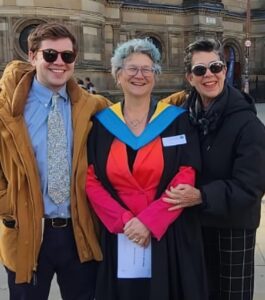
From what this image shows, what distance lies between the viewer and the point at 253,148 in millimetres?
2748

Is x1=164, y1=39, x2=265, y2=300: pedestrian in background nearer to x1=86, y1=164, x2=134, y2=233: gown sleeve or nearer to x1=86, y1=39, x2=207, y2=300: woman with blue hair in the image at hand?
x1=86, y1=39, x2=207, y2=300: woman with blue hair

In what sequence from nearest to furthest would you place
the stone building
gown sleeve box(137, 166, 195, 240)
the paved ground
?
gown sleeve box(137, 166, 195, 240)
the paved ground
the stone building

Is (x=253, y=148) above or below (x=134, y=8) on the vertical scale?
below

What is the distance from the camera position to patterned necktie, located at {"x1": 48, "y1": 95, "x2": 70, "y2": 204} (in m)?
2.81

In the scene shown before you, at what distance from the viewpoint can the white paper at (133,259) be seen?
2.81 m

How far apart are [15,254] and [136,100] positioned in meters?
1.17

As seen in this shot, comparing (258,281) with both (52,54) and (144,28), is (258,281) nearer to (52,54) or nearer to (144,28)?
(52,54)

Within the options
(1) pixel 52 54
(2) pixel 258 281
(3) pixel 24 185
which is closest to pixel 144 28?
(2) pixel 258 281

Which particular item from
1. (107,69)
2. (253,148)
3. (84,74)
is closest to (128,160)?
(253,148)

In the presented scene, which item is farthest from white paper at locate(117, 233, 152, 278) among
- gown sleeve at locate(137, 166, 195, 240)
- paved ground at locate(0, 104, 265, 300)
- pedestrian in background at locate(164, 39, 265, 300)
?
paved ground at locate(0, 104, 265, 300)

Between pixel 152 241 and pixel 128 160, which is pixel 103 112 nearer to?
pixel 128 160

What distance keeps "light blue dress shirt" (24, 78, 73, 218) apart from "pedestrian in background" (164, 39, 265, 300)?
2.19 feet

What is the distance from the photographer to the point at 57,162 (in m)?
2.81

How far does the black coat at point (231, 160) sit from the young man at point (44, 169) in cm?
72
